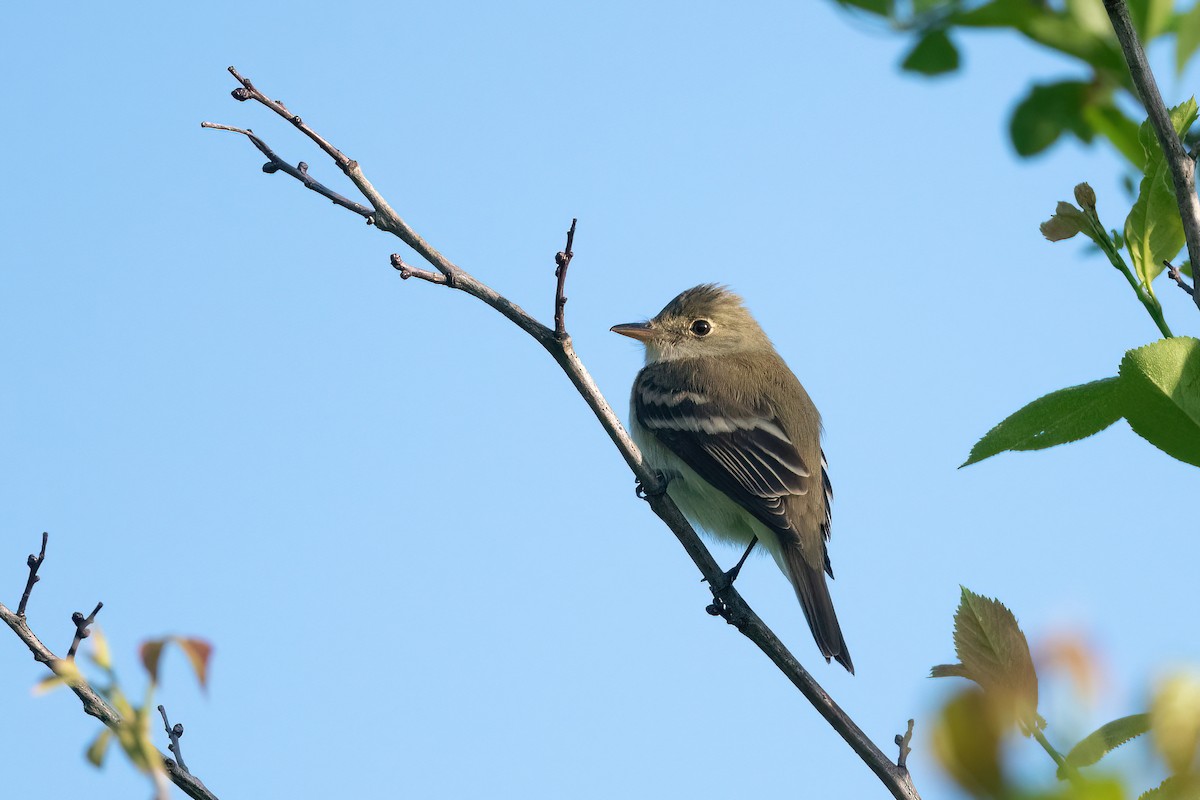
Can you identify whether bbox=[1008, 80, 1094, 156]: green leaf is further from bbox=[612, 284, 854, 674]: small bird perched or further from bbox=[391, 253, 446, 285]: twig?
bbox=[612, 284, 854, 674]: small bird perched

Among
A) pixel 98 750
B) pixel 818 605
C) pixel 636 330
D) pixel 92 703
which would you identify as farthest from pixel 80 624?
pixel 636 330

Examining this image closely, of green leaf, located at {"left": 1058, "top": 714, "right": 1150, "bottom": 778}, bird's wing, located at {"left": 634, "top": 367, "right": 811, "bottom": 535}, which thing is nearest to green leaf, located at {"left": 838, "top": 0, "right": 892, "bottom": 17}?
green leaf, located at {"left": 1058, "top": 714, "right": 1150, "bottom": 778}

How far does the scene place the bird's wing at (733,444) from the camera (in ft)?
21.0

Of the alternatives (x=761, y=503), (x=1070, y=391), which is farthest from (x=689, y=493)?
(x=1070, y=391)

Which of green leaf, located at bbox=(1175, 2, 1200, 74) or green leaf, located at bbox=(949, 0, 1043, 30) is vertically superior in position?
green leaf, located at bbox=(949, 0, 1043, 30)

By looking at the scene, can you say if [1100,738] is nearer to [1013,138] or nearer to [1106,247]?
[1106,247]

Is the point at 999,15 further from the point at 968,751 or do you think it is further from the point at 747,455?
the point at 747,455

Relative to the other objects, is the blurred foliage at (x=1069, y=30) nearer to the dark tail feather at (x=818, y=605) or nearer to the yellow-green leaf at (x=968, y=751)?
the yellow-green leaf at (x=968, y=751)

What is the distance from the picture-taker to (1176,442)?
1.81 meters

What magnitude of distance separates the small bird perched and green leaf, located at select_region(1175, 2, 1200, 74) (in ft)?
13.6

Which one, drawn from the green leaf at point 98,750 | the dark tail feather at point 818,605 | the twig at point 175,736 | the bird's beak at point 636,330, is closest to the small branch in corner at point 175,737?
the twig at point 175,736

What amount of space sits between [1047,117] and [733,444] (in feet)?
13.8

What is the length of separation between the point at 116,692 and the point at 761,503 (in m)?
5.20

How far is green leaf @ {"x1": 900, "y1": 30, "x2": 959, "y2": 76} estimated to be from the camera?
208cm
